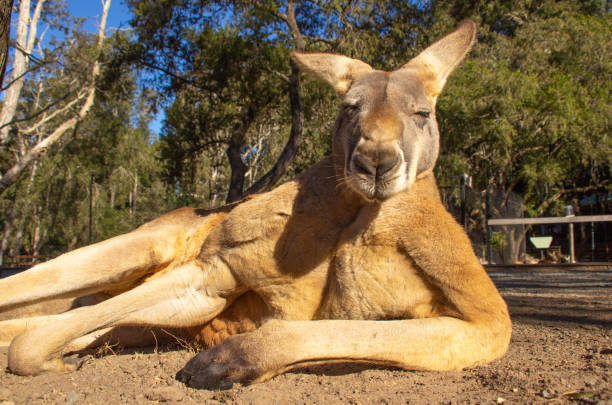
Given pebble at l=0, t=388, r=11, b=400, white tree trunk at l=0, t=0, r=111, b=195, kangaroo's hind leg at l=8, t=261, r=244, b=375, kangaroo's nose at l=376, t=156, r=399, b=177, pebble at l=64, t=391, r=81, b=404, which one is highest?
white tree trunk at l=0, t=0, r=111, b=195

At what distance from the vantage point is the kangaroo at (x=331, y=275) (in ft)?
7.76

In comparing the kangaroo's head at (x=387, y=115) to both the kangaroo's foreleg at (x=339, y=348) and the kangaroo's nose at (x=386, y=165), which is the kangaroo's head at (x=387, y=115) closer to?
the kangaroo's nose at (x=386, y=165)

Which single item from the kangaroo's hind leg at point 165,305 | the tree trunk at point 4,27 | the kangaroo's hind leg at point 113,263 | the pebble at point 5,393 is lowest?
the pebble at point 5,393

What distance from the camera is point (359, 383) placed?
2.31 meters

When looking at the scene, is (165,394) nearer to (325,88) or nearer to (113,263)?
(113,263)

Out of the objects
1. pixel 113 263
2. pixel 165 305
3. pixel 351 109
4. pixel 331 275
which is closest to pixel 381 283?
pixel 331 275

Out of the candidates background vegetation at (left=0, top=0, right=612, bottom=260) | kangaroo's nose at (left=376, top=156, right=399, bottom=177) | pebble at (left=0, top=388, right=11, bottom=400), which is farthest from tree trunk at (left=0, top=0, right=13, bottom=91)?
background vegetation at (left=0, top=0, right=612, bottom=260)

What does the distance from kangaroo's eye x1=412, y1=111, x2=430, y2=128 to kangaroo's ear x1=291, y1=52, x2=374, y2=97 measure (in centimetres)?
61

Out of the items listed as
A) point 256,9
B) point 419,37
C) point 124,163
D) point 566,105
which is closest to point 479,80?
point 566,105

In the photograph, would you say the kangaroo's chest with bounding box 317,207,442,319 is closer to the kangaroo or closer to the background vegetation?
the kangaroo

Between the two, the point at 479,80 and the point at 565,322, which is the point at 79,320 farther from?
the point at 479,80

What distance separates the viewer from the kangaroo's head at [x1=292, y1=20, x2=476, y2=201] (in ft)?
7.95

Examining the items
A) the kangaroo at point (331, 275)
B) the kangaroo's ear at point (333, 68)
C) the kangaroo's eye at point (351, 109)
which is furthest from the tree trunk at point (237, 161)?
the kangaroo's eye at point (351, 109)

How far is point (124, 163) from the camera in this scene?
37781 mm
